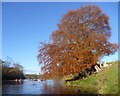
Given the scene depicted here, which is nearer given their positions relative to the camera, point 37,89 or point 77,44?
point 37,89

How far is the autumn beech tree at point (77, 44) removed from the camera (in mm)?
30938

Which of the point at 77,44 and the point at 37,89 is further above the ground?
the point at 77,44

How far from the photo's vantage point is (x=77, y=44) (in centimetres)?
3166

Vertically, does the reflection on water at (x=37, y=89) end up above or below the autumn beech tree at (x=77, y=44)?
below

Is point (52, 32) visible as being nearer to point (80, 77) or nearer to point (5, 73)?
point (80, 77)

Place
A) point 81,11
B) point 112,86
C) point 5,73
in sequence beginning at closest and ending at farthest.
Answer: point 112,86 < point 81,11 < point 5,73

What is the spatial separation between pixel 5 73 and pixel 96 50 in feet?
116

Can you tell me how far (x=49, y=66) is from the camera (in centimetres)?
3209

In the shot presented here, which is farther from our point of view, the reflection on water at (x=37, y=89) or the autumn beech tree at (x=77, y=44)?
the autumn beech tree at (x=77, y=44)

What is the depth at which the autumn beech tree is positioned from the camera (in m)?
30.9

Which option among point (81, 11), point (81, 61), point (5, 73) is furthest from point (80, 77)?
point (5, 73)

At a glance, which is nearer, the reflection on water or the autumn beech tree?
the reflection on water

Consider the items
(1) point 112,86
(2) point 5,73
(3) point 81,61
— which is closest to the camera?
(1) point 112,86

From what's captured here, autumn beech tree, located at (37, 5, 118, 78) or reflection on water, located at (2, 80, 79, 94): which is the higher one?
autumn beech tree, located at (37, 5, 118, 78)
